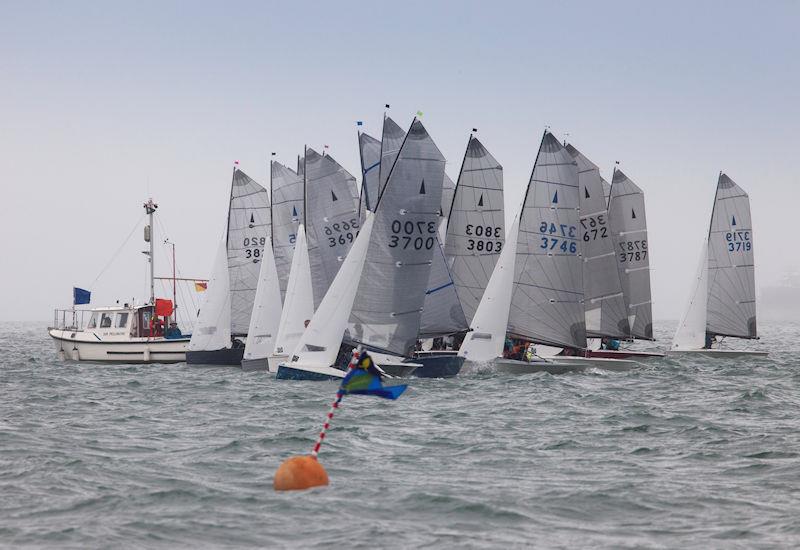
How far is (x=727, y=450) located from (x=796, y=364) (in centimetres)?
3795

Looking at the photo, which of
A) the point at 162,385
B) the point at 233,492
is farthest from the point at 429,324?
the point at 233,492

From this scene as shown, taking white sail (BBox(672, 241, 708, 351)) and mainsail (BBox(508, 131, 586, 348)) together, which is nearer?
mainsail (BBox(508, 131, 586, 348))

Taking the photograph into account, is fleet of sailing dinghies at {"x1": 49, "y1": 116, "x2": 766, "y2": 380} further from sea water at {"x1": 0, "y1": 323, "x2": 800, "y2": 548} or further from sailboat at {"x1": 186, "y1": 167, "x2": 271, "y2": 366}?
sea water at {"x1": 0, "y1": 323, "x2": 800, "y2": 548}

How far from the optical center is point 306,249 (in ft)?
135

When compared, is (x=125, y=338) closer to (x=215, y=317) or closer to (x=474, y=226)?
(x=215, y=317)

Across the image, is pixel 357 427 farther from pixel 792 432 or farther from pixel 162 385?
pixel 162 385

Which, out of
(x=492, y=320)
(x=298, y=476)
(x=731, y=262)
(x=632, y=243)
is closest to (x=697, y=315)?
(x=731, y=262)

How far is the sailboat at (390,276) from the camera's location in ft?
118

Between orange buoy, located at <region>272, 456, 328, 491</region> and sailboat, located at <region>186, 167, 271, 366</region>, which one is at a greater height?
sailboat, located at <region>186, 167, 271, 366</region>

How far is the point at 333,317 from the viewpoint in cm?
3578

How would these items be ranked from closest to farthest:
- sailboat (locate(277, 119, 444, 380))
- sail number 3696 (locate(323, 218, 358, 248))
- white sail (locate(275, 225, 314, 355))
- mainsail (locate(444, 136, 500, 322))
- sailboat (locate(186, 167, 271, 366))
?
1. sailboat (locate(277, 119, 444, 380))
2. white sail (locate(275, 225, 314, 355))
3. sail number 3696 (locate(323, 218, 358, 248))
4. mainsail (locate(444, 136, 500, 322))
5. sailboat (locate(186, 167, 271, 366))

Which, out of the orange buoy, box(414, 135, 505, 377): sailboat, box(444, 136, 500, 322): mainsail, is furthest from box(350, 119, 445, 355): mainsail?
the orange buoy

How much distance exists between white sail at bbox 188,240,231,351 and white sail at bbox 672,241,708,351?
26.3 meters

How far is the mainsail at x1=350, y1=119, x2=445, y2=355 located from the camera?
3628cm
